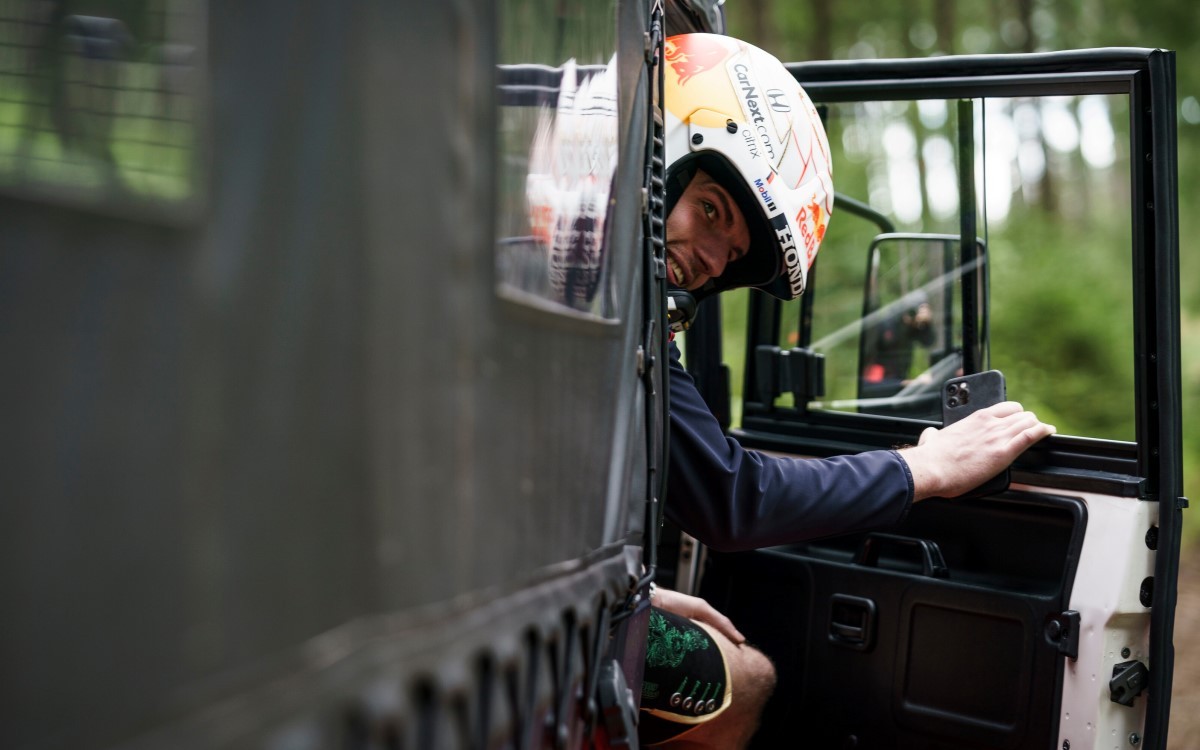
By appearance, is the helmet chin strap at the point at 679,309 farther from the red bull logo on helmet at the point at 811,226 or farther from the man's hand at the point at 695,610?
the man's hand at the point at 695,610

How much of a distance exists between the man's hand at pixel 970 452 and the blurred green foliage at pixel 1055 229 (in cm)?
615

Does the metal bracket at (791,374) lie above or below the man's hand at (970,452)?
above

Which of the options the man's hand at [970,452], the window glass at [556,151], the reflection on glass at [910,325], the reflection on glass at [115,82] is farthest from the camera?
the reflection on glass at [910,325]

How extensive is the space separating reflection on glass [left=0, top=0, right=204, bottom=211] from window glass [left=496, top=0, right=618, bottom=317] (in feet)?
1.39

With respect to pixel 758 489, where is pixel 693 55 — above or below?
above

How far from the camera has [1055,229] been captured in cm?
1307

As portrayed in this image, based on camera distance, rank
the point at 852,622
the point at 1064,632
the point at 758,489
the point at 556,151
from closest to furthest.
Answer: the point at 556,151 < the point at 758,489 < the point at 1064,632 < the point at 852,622

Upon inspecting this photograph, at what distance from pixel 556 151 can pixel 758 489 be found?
40.1 inches

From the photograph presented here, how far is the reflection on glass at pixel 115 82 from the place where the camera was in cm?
86

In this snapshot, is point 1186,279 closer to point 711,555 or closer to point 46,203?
point 711,555

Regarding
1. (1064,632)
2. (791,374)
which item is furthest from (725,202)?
(1064,632)

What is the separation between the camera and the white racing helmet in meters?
2.43

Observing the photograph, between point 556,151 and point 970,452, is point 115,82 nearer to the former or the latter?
point 556,151

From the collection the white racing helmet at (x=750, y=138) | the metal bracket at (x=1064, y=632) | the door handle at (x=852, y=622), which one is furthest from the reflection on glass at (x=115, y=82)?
the door handle at (x=852, y=622)
